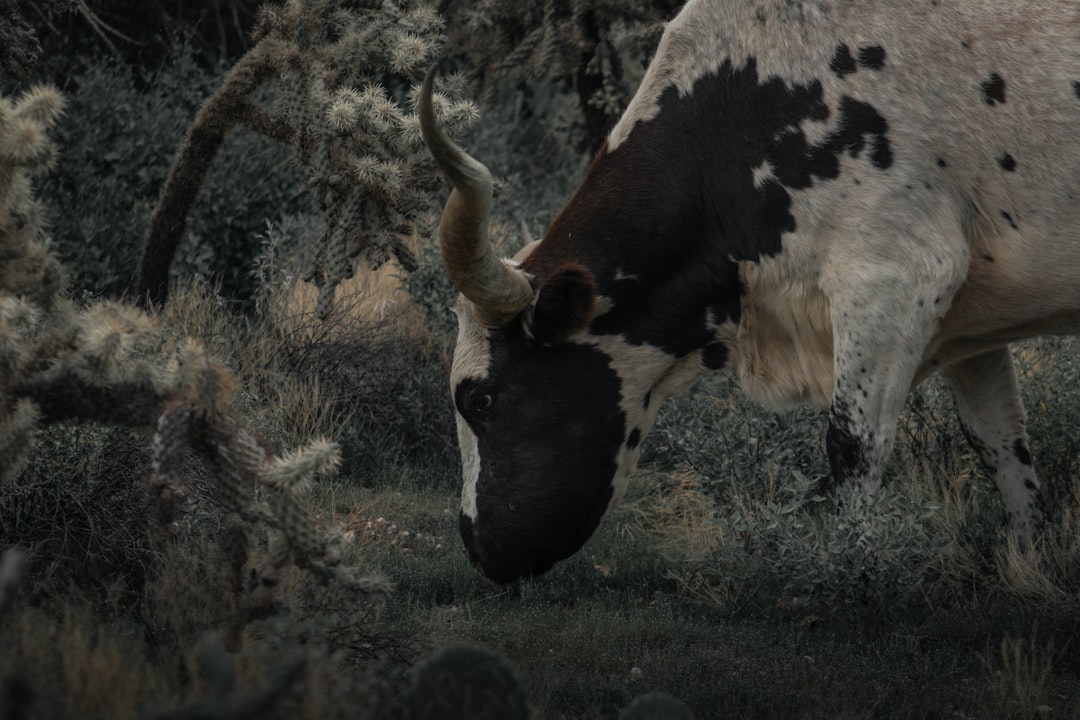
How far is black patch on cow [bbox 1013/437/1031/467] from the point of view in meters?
6.22

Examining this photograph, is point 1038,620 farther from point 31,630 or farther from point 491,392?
point 31,630

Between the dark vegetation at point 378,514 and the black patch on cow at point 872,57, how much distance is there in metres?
1.86

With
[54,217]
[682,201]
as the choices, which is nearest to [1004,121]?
[682,201]

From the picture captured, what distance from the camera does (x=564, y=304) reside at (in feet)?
17.6

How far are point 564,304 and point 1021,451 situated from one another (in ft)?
8.09

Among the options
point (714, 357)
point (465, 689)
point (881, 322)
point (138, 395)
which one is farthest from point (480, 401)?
point (465, 689)

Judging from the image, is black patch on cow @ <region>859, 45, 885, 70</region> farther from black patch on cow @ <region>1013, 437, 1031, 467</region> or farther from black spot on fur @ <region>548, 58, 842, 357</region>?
black patch on cow @ <region>1013, 437, 1031, 467</region>

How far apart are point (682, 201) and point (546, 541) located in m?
1.59

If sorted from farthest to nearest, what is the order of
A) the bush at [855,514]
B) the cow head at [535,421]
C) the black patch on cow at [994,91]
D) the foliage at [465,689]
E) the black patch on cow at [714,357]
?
the black patch on cow at [714,357], the cow head at [535,421], the bush at [855,514], the black patch on cow at [994,91], the foliage at [465,689]

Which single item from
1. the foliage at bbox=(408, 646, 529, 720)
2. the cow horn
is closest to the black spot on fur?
the cow horn

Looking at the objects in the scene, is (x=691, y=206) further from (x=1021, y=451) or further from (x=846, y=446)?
(x=1021, y=451)

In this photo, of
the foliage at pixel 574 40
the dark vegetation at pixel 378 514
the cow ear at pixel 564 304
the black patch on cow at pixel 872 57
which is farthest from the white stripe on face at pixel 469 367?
the foliage at pixel 574 40

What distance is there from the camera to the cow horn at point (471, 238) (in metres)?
4.42

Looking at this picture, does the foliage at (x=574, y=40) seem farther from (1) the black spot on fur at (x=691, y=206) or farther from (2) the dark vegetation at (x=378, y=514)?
(1) the black spot on fur at (x=691, y=206)
